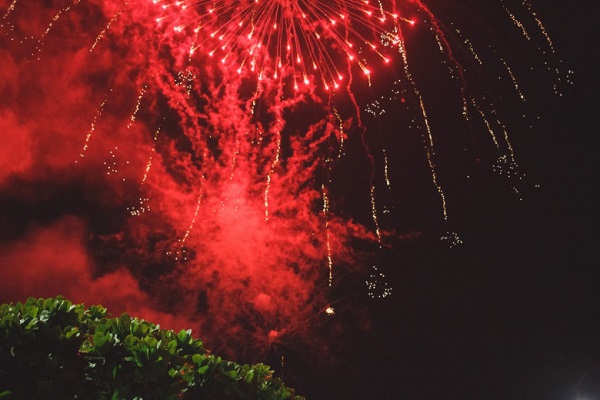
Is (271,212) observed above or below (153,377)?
below

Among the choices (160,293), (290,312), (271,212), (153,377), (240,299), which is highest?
(153,377)

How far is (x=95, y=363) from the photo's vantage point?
7.76 ft

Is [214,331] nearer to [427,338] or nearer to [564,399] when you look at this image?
[427,338]

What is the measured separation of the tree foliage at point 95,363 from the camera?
2199 millimetres

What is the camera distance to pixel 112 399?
7.14 ft

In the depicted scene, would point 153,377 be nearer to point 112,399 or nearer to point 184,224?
point 112,399

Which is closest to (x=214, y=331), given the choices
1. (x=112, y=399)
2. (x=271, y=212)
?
(x=271, y=212)

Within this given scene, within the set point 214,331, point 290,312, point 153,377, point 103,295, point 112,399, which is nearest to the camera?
point 112,399

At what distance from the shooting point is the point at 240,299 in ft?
45.2

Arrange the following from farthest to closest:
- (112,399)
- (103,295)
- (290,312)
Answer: (290,312)
(103,295)
(112,399)

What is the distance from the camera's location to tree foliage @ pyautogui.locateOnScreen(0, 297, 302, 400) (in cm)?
220

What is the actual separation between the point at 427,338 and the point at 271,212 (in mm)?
7059

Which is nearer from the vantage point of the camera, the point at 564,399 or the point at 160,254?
the point at 160,254

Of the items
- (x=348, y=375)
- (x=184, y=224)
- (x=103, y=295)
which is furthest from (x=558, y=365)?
(x=103, y=295)
